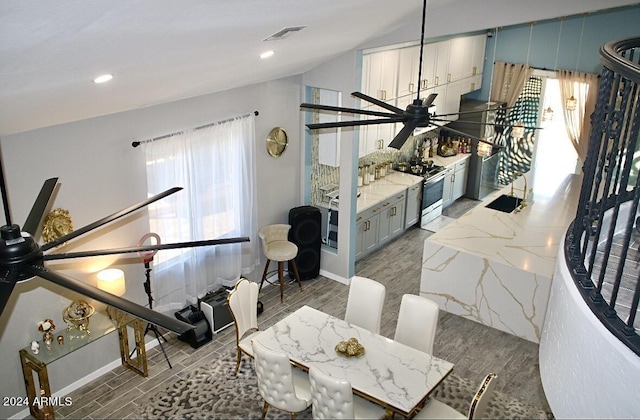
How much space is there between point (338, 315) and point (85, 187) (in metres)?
2.97

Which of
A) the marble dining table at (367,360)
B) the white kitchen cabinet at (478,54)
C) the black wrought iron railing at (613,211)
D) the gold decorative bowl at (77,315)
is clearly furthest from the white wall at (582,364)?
the white kitchen cabinet at (478,54)

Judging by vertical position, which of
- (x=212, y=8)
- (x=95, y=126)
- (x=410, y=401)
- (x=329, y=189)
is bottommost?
(x=410, y=401)

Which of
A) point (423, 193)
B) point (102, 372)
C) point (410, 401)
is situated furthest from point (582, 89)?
point (102, 372)

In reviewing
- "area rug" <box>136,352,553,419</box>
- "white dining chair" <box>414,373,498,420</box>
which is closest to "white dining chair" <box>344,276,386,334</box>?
"area rug" <box>136,352,553,419</box>

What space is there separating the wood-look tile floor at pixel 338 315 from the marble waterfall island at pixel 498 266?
19 cm

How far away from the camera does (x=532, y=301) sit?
5.97 m

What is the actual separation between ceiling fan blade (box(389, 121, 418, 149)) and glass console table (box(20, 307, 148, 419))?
3030 millimetres

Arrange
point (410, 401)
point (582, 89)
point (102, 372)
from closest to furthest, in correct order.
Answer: point (410, 401) → point (102, 372) → point (582, 89)

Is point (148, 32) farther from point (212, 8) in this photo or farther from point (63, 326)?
point (63, 326)

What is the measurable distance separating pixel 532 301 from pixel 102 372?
4.17 meters

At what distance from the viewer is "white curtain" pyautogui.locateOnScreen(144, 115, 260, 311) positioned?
575 cm

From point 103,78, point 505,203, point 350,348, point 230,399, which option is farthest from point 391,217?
point 103,78

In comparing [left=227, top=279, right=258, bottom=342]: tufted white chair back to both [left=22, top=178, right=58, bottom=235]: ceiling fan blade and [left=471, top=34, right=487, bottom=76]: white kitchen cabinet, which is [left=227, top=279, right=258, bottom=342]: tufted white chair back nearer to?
[left=22, top=178, right=58, bottom=235]: ceiling fan blade

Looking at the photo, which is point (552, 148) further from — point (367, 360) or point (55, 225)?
point (55, 225)
